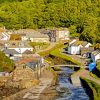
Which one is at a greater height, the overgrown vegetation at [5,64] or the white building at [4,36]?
the white building at [4,36]

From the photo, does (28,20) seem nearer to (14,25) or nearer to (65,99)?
(14,25)

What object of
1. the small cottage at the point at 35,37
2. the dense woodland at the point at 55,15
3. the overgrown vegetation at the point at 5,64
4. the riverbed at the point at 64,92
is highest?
the dense woodland at the point at 55,15

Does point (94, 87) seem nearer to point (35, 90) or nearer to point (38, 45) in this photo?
point (35, 90)

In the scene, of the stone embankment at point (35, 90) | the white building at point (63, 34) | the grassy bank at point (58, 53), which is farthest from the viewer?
the white building at point (63, 34)

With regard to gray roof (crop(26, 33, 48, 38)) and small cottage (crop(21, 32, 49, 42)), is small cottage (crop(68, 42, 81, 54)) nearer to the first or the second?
small cottage (crop(21, 32, 49, 42))

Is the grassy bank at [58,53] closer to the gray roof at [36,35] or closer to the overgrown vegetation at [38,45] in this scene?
the overgrown vegetation at [38,45]

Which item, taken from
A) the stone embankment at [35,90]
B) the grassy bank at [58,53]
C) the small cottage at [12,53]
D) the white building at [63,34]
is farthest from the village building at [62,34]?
the stone embankment at [35,90]

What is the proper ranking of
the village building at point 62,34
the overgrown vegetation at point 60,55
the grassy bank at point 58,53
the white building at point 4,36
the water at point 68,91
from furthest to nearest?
the village building at point 62,34 < the white building at point 4,36 < the grassy bank at point 58,53 < the overgrown vegetation at point 60,55 < the water at point 68,91
